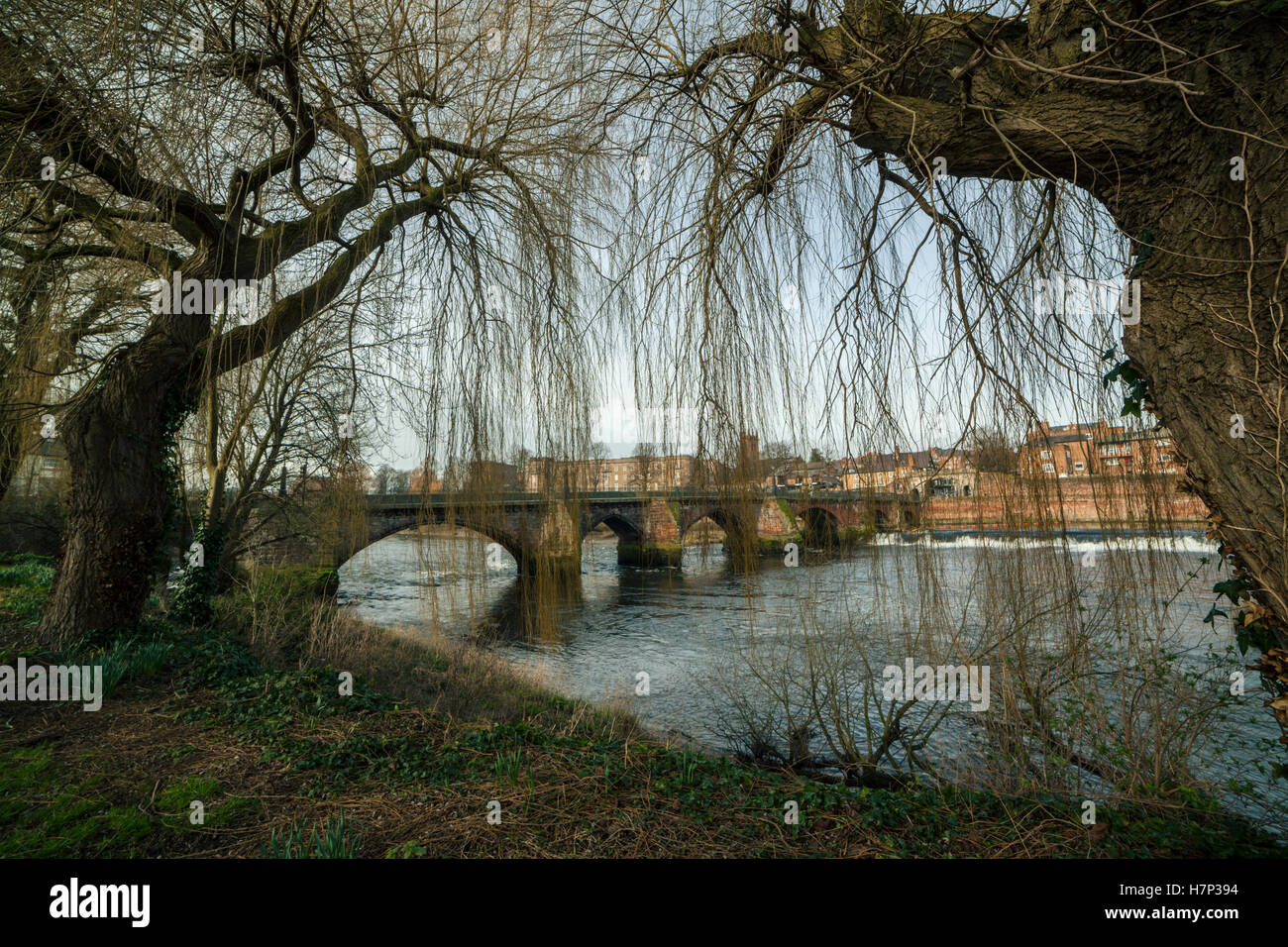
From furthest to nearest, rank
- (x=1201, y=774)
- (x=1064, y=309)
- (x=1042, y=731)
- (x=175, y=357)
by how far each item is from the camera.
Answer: (x=175, y=357) → (x=1201, y=774) → (x=1042, y=731) → (x=1064, y=309)

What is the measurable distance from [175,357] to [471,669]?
4444mm

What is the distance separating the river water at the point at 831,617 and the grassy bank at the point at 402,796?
765 mm

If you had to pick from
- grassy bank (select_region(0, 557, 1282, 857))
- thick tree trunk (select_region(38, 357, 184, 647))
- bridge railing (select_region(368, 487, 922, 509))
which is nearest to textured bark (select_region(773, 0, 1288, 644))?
bridge railing (select_region(368, 487, 922, 509))

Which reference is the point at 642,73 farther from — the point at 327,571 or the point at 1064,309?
the point at 327,571

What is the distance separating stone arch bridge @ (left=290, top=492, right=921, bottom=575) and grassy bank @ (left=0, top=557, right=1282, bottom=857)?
127 centimetres

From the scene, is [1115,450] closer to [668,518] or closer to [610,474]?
[668,518]

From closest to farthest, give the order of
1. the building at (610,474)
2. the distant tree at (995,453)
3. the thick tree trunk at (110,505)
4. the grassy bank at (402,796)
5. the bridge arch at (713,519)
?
the distant tree at (995,453), the bridge arch at (713,519), the building at (610,474), the grassy bank at (402,796), the thick tree trunk at (110,505)

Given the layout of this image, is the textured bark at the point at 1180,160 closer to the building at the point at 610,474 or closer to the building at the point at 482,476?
the building at the point at 610,474

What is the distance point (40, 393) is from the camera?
16.9 ft

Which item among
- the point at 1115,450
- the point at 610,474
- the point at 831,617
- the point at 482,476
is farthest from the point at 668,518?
the point at 831,617

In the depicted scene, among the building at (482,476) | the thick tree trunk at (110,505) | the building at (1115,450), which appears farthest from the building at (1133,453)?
the thick tree trunk at (110,505)

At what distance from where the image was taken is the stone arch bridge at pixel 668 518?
2.13 m

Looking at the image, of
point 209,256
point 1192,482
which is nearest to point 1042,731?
point 1192,482
